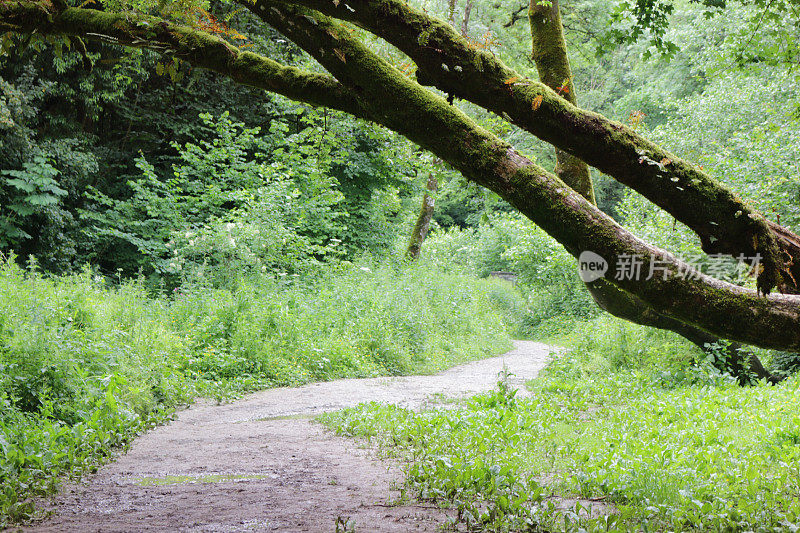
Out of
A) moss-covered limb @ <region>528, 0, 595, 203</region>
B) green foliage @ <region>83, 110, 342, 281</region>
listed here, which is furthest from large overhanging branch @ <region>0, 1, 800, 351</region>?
green foliage @ <region>83, 110, 342, 281</region>

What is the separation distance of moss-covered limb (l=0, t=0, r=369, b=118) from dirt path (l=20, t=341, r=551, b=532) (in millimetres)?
2733

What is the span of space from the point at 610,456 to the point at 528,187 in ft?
8.04

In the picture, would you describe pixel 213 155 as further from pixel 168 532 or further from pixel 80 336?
pixel 168 532

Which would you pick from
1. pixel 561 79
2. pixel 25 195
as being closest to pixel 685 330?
pixel 561 79

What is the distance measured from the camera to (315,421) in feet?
22.8

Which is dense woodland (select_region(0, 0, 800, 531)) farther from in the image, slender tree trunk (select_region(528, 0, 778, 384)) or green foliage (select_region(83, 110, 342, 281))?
slender tree trunk (select_region(528, 0, 778, 384))

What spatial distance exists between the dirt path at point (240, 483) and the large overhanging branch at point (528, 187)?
1.93 m

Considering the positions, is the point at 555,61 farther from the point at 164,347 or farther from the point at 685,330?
the point at 164,347

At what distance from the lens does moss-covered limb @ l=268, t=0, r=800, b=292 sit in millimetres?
3547

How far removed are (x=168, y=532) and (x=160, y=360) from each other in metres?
4.46

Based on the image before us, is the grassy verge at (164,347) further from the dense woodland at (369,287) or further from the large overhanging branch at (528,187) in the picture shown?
the large overhanging branch at (528,187)

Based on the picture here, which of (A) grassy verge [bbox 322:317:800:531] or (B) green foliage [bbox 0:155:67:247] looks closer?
(A) grassy verge [bbox 322:317:800:531]

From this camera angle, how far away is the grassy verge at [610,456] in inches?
138

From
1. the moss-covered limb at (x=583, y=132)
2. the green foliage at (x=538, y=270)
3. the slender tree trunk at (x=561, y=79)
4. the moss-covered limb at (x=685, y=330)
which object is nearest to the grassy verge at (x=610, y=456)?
the moss-covered limb at (x=685, y=330)
